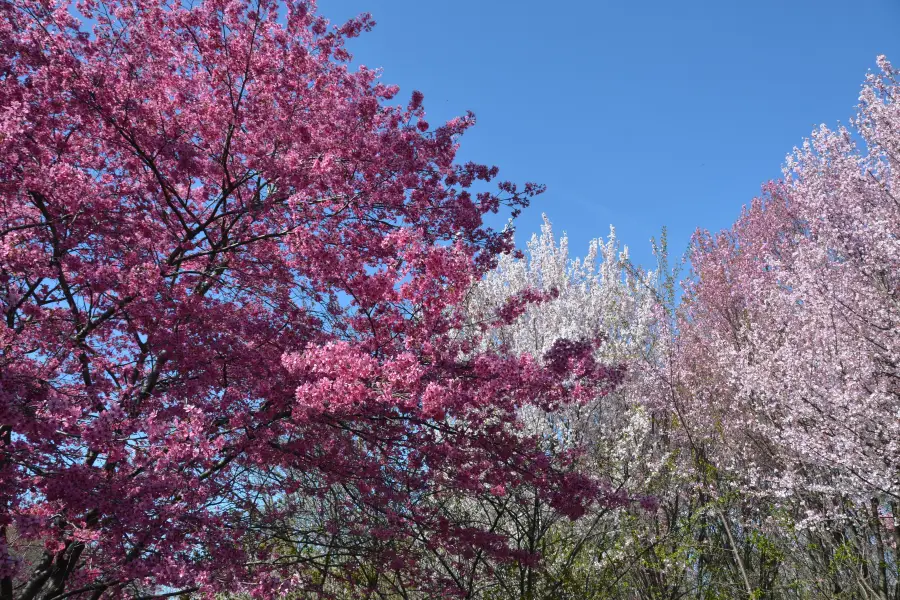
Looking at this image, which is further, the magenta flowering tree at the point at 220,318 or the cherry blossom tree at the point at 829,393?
the cherry blossom tree at the point at 829,393

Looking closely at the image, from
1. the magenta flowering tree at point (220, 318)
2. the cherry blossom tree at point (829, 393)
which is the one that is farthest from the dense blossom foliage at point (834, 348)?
the magenta flowering tree at point (220, 318)

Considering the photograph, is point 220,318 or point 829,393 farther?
point 829,393

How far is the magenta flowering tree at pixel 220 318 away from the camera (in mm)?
3752

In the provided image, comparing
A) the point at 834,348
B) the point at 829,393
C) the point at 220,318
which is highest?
the point at 834,348

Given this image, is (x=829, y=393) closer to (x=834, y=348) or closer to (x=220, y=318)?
(x=834, y=348)

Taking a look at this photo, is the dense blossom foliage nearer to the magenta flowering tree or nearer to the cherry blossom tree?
the cherry blossom tree

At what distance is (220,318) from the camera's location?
4793mm

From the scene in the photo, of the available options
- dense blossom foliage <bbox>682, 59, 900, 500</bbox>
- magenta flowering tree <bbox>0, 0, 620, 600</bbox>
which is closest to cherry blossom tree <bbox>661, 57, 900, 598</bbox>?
dense blossom foliage <bbox>682, 59, 900, 500</bbox>

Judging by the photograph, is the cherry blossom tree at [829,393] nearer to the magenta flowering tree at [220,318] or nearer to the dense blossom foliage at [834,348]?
the dense blossom foliage at [834,348]

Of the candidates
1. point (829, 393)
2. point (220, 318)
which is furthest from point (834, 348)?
point (220, 318)

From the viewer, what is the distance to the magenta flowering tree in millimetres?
3752

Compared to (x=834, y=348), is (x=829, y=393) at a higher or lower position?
lower

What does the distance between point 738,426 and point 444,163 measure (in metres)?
6.34

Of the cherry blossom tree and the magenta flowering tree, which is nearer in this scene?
the magenta flowering tree
